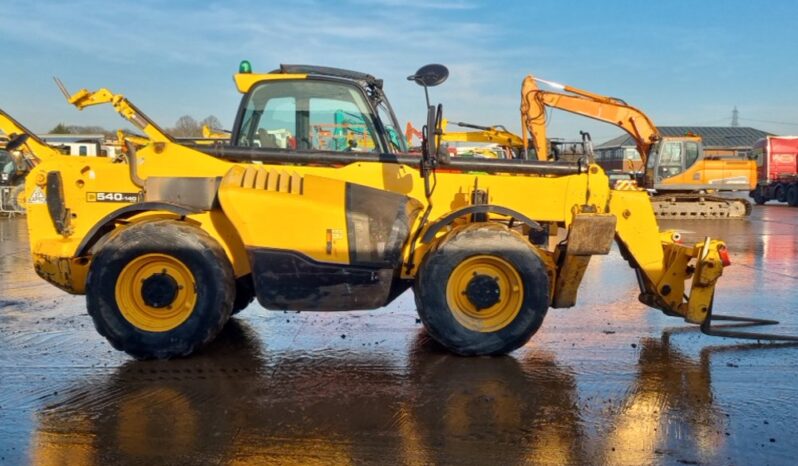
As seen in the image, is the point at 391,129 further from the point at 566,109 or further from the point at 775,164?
the point at 775,164

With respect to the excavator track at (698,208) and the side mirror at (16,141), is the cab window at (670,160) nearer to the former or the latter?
the excavator track at (698,208)

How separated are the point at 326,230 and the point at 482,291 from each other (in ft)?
4.07

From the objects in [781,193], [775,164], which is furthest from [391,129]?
[775,164]

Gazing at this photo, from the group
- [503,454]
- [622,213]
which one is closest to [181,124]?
[622,213]

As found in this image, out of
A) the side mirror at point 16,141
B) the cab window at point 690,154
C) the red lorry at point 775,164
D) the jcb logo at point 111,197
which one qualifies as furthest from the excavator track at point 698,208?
the side mirror at point 16,141

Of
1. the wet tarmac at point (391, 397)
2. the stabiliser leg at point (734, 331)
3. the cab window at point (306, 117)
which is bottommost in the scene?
the wet tarmac at point (391, 397)

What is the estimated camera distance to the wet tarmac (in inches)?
153

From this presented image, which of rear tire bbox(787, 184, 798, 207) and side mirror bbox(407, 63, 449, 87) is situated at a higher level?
side mirror bbox(407, 63, 449, 87)

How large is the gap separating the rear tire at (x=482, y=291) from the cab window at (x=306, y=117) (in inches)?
51.4

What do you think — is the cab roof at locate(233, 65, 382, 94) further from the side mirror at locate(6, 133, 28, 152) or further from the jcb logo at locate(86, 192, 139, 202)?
the side mirror at locate(6, 133, 28, 152)

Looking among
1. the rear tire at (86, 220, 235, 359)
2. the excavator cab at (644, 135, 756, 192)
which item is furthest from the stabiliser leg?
the excavator cab at (644, 135, 756, 192)

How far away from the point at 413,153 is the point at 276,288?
1.67 meters

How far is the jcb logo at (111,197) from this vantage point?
5707 millimetres

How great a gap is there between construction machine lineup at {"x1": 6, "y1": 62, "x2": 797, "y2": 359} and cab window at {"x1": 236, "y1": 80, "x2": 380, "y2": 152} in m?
0.01
